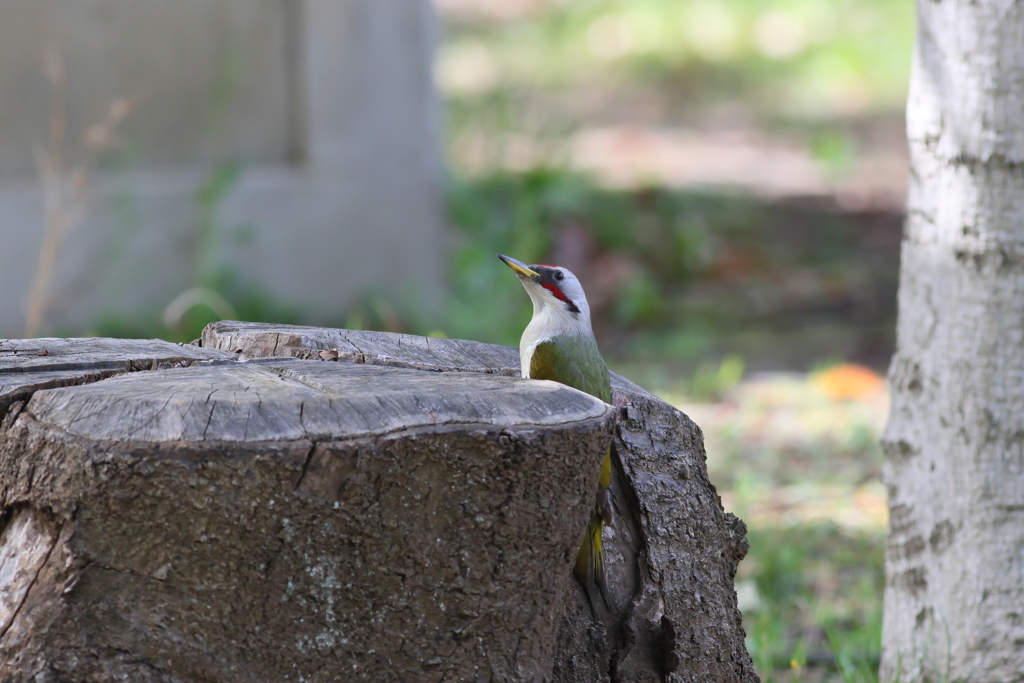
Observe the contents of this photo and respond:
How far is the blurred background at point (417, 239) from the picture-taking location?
4457 millimetres

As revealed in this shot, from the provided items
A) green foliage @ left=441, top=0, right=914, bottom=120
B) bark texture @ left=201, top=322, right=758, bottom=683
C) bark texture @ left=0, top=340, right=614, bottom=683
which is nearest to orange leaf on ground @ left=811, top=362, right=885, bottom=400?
bark texture @ left=201, top=322, right=758, bottom=683

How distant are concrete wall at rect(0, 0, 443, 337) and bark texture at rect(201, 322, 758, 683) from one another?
3.50m

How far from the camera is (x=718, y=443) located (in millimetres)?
4914

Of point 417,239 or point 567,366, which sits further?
point 417,239

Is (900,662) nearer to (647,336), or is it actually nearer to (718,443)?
(718,443)

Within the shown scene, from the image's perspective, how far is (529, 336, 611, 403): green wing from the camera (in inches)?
87.4

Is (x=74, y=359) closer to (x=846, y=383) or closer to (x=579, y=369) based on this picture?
(x=579, y=369)

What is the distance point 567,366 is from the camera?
222cm

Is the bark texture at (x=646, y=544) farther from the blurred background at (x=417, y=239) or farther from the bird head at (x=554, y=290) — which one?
the blurred background at (x=417, y=239)

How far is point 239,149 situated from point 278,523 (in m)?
4.69

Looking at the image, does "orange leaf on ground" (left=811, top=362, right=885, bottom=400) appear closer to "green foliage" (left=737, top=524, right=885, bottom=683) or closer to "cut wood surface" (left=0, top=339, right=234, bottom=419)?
"green foliage" (left=737, top=524, right=885, bottom=683)

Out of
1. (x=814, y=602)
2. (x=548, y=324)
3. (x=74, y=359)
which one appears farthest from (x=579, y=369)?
(x=814, y=602)

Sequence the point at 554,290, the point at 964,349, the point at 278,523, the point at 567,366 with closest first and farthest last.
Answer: the point at 278,523 < the point at 567,366 < the point at 554,290 < the point at 964,349

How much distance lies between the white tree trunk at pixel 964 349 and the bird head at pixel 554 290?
0.89 metres
